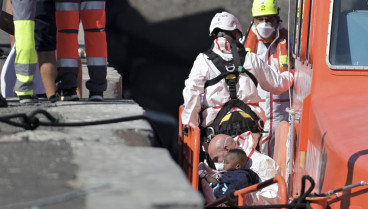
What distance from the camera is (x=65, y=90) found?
16.5 feet

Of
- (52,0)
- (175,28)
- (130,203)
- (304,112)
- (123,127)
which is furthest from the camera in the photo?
(175,28)

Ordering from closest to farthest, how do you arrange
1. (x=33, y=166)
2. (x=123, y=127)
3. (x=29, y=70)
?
(x=33, y=166), (x=123, y=127), (x=29, y=70)

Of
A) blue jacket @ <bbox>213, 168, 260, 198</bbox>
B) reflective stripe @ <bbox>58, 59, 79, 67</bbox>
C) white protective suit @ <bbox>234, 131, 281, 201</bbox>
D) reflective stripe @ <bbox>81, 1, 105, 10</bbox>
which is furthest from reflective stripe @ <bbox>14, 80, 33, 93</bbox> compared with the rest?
white protective suit @ <bbox>234, 131, 281, 201</bbox>

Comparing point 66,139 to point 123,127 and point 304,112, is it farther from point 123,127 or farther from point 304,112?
point 304,112

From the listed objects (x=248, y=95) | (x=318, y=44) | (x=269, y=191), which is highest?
(x=318, y=44)

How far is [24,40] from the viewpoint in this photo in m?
4.81

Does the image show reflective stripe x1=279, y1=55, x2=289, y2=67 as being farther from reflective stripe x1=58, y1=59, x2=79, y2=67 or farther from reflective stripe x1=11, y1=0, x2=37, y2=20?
reflective stripe x1=11, y1=0, x2=37, y2=20

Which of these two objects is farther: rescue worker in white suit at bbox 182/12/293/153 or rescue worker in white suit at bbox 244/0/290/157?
rescue worker in white suit at bbox 244/0/290/157

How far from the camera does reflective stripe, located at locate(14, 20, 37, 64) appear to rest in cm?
480

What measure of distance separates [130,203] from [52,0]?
3.44 m

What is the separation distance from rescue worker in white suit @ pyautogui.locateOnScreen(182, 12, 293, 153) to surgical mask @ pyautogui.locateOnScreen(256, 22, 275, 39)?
1.51 m

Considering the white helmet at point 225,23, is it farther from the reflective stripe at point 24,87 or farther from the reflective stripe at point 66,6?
the reflective stripe at point 24,87

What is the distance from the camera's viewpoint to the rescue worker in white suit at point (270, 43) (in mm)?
7508

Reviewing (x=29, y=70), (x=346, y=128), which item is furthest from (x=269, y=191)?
(x=29, y=70)
